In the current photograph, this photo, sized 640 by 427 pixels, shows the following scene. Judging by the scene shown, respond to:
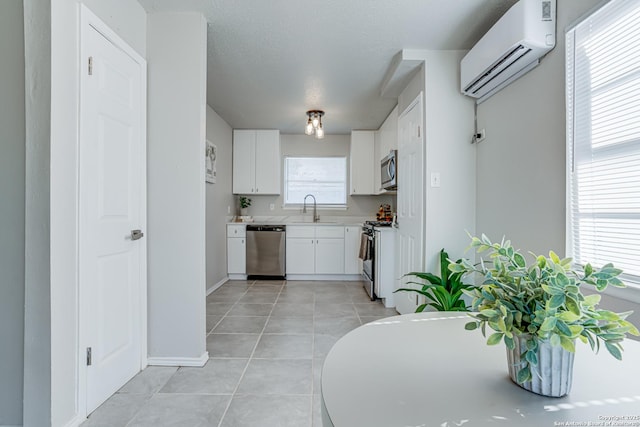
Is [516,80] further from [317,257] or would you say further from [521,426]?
[317,257]

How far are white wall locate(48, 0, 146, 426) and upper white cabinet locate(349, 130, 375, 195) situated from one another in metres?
3.84

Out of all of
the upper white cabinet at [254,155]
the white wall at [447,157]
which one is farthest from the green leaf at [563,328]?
the upper white cabinet at [254,155]

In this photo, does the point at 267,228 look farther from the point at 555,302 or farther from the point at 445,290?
the point at 555,302

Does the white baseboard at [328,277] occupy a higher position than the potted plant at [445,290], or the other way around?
the potted plant at [445,290]

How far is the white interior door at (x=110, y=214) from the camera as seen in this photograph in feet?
5.17

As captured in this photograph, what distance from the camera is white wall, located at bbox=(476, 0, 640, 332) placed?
1.64m

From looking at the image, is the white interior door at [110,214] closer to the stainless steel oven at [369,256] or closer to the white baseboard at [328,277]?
the stainless steel oven at [369,256]

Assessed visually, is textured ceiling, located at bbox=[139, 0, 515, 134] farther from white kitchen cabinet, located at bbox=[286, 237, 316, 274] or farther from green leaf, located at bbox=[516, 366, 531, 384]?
green leaf, located at bbox=[516, 366, 531, 384]

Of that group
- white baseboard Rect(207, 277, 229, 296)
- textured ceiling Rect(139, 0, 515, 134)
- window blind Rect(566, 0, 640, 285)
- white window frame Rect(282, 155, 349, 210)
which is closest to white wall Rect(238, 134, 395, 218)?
white window frame Rect(282, 155, 349, 210)

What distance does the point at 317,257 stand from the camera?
4.74 m

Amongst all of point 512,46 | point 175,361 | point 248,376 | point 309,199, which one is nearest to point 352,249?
point 309,199

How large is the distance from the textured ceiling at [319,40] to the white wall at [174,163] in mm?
241

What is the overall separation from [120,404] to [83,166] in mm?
1277
